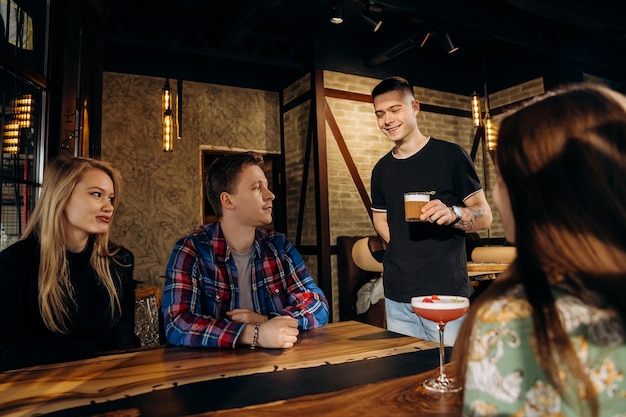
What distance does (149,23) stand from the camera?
5668 mm

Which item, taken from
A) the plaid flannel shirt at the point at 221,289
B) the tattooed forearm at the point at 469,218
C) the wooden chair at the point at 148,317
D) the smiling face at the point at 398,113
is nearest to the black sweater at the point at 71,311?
the plaid flannel shirt at the point at 221,289

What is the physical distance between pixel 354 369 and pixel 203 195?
225 inches

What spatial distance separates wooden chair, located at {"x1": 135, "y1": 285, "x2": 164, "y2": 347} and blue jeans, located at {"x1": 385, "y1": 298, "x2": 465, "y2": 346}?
2.60m

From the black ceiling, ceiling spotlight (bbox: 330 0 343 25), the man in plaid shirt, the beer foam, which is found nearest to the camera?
the man in plaid shirt

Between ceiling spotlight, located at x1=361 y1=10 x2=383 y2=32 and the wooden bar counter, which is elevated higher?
ceiling spotlight, located at x1=361 y1=10 x2=383 y2=32

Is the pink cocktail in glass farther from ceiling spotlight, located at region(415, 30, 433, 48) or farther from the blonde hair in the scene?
ceiling spotlight, located at region(415, 30, 433, 48)

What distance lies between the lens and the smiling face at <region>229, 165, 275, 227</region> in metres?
2.09

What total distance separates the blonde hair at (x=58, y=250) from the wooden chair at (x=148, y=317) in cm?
208

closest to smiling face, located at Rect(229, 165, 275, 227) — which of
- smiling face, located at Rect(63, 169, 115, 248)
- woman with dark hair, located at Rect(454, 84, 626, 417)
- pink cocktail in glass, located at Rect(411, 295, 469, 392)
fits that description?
smiling face, located at Rect(63, 169, 115, 248)

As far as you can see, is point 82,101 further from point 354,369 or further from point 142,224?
point 354,369

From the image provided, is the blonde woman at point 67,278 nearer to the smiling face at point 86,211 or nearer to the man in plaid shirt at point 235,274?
the smiling face at point 86,211

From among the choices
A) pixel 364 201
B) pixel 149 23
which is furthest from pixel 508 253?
pixel 149 23

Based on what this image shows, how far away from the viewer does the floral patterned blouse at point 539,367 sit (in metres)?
0.60

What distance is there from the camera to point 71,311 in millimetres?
1880
